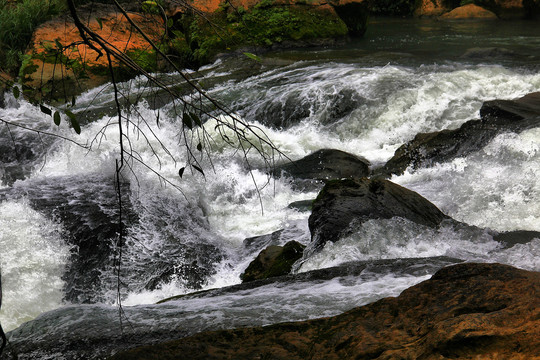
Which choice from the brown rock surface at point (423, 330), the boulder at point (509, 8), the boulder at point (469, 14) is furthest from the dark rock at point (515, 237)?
the boulder at point (469, 14)

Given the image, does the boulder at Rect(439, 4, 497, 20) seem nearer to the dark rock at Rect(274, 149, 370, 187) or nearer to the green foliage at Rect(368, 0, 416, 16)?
the green foliage at Rect(368, 0, 416, 16)

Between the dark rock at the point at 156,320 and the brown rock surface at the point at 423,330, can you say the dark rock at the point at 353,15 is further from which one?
the brown rock surface at the point at 423,330

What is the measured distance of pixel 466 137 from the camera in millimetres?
7352

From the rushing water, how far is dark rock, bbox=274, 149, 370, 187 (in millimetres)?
261

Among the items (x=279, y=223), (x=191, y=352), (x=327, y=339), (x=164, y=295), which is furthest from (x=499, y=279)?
(x=279, y=223)

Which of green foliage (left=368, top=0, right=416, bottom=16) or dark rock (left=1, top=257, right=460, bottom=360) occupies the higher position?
green foliage (left=368, top=0, right=416, bottom=16)

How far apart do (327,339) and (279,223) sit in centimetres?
444

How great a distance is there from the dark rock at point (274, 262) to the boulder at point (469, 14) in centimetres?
1474

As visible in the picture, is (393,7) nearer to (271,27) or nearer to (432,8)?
(432,8)

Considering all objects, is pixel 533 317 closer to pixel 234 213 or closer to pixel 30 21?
pixel 234 213

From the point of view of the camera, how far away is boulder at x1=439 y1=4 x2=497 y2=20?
669 inches

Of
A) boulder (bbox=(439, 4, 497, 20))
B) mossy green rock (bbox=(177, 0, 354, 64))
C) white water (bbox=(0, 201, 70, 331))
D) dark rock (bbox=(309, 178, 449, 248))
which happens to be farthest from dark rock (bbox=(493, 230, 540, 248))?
boulder (bbox=(439, 4, 497, 20))

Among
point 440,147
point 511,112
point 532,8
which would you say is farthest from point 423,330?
point 532,8

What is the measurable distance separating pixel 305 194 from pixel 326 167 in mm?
590
